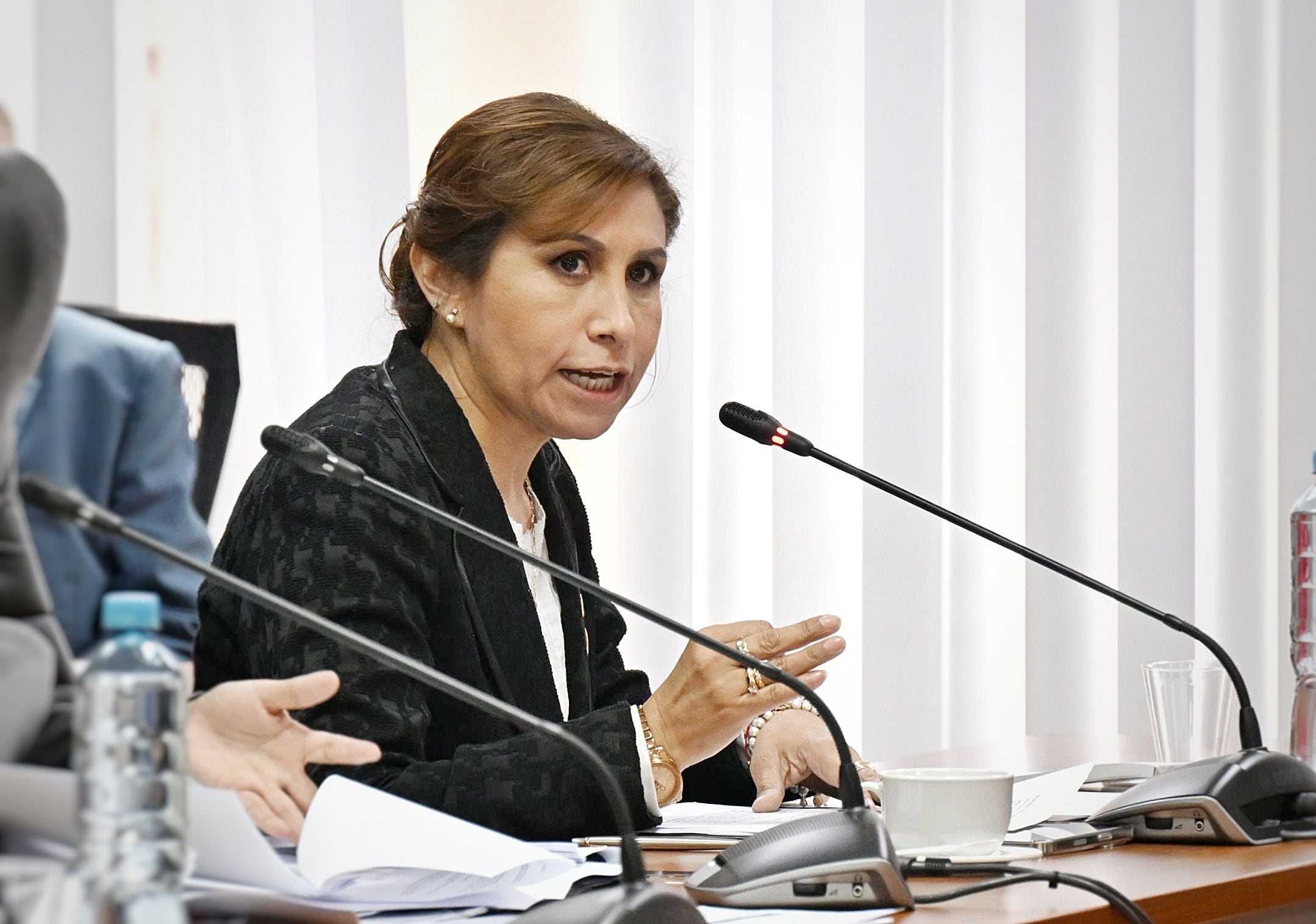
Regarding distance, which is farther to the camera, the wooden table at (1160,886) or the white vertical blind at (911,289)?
the white vertical blind at (911,289)

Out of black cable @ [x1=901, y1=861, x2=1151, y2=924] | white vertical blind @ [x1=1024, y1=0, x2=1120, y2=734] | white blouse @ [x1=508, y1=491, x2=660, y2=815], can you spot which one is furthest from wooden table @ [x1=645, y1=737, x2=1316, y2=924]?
white vertical blind @ [x1=1024, y1=0, x2=1120, y2=734]

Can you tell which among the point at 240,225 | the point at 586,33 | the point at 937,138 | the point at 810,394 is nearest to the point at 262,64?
the point at 240,225

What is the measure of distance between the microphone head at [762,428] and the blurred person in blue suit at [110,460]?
18.1 inches

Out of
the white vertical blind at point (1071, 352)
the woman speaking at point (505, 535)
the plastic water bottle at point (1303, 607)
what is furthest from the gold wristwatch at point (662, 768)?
the white vertical blind at point (1071, 352)

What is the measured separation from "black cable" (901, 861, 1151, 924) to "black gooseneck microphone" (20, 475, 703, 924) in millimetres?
238

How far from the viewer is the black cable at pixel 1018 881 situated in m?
0.95

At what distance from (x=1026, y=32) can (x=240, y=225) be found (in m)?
1.59

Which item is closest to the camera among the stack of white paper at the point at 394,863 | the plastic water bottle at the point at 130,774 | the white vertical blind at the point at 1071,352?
the plastic water bottle at the point at 130,774

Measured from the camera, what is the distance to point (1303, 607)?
1.64m

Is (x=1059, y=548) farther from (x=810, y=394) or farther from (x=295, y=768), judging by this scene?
(x=295, y=768)

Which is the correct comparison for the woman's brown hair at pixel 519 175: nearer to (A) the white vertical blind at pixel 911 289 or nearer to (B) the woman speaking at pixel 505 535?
(B) the woman speaking at pixel 505 535

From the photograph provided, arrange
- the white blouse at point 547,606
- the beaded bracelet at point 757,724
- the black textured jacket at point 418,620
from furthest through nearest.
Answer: the white blouse at point 547,606
the beaded bracelet at point 757,724
the black textured jacket at point 418,620

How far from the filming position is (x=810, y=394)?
2.69 metres

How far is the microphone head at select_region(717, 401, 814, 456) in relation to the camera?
1362mm
